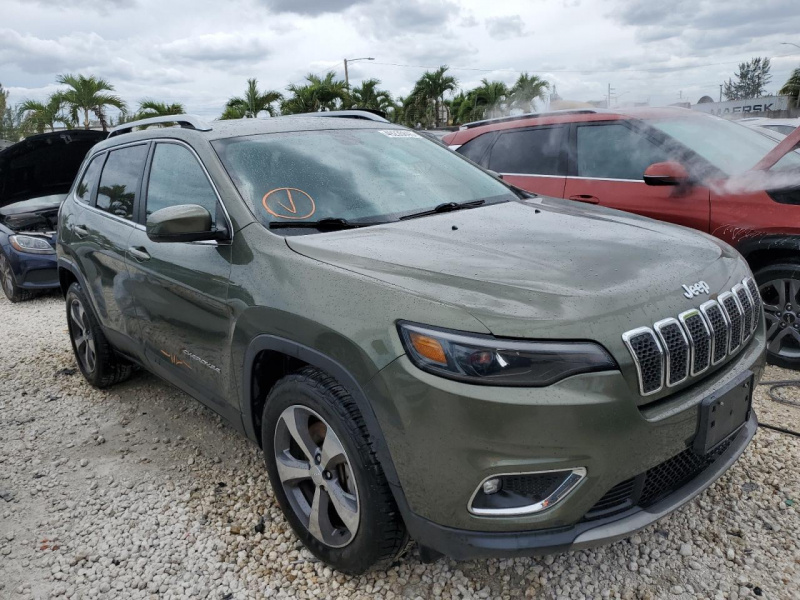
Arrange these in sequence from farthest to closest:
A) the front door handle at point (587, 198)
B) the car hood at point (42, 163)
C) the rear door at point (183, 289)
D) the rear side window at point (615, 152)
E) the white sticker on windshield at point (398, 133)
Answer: the car hood at point (42, 163) < the front door handle at point (587, 198) < the rear side window at point (615, 152) < the white sticker on windshield at point (398, 133) < the rear door at point (183, 289)

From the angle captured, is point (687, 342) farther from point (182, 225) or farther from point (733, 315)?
point (182, 225)

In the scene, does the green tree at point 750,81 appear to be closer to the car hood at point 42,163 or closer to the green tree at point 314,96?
the car hood at point 42,163

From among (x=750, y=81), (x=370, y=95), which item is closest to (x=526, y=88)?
A: (x=750, y=81)

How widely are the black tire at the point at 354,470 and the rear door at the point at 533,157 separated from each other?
3.04 meters

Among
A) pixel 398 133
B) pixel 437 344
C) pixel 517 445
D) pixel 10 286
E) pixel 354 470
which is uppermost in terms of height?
pixel 398 133

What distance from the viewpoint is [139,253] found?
3.30 m

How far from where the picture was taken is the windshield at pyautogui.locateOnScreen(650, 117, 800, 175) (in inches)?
159

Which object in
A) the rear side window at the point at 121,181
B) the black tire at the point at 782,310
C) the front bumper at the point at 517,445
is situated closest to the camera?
the front bumper at the point at 517,445

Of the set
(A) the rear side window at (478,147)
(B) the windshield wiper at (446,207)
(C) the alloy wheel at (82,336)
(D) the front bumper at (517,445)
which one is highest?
(A) the rear side window at (478,147)

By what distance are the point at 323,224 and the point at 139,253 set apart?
1268 millimetres

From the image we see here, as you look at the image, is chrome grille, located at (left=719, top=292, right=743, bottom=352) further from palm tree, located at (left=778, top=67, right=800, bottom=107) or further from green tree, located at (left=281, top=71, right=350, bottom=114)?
green tree, located at (left=281, top=71, right=350, bottom=114)

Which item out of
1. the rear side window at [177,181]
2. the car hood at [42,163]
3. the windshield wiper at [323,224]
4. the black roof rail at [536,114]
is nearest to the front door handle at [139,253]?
the rear side window at [177,181]

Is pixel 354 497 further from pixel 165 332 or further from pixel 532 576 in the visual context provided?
pixel 165 332

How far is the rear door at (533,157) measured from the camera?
4.89m
